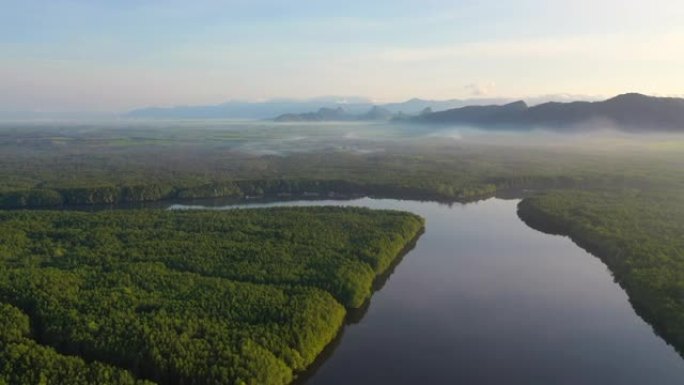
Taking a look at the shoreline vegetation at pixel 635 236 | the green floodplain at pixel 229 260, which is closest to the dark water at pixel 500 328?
the shoreline vegetation at pixel 635 236

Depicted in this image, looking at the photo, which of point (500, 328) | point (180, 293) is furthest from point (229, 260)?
point (500, 328)

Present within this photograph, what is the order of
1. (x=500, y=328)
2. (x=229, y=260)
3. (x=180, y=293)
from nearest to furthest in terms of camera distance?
1. (x=180, y=293)
2. (x=500, y=328)
3. (x=229, y=260)

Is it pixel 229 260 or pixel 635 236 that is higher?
pixel 635 236

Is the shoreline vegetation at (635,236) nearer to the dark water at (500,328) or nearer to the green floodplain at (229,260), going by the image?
the green floodplain at (229,260)

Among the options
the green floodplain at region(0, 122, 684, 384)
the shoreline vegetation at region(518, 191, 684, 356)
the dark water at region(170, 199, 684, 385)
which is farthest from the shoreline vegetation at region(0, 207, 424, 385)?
the shoreline vegetation at region(518, 191, 684, 356)

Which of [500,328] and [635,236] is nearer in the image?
[500,328]

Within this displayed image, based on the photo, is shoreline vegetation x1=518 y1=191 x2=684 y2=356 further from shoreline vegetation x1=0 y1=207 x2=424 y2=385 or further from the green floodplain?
shoreline vegetation x1=0 y1=207 x2=424 y2=385

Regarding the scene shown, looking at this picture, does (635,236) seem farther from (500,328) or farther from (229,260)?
(229,260)
